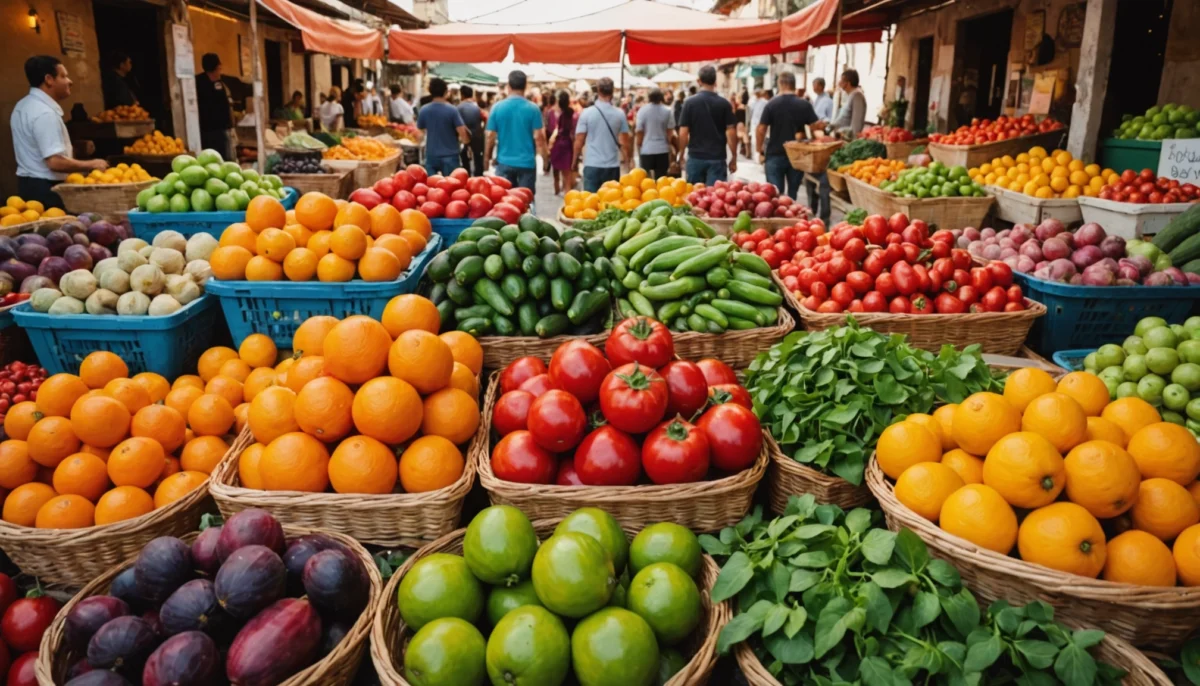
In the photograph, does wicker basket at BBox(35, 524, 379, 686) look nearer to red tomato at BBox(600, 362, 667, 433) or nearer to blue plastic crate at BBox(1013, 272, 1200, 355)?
red tomato at BBox(600, 362, 667, 433)

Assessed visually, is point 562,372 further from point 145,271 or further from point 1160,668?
point 145,271

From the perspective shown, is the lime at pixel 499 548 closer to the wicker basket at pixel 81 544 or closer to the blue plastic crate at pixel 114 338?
the wicker basket at pixel 81 544

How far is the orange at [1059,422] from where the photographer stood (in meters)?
2.07

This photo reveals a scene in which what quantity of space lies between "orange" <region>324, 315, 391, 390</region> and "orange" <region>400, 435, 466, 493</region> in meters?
0.22

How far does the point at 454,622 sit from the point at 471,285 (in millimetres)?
1894

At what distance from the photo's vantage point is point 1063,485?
79.2 inches

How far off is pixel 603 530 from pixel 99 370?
7.33ft

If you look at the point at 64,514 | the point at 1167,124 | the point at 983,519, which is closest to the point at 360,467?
the point at 64,514

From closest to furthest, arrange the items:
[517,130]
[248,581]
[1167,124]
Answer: [248,581]
[1167,124]
[517,130]

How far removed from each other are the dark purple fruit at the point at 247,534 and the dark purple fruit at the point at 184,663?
9.0 inches

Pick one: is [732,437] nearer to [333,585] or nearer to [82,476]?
[333,585]

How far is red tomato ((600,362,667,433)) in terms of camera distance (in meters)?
2.29

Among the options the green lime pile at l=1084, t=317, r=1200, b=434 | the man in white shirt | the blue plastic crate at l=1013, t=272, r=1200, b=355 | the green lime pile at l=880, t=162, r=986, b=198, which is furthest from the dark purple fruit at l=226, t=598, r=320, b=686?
the green lime pile at l=880, t=162, r=986, b=198

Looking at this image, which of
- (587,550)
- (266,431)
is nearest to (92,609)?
(266,431)
